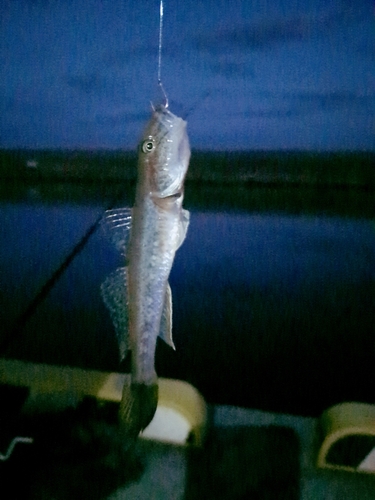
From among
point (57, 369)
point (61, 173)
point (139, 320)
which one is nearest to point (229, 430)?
point (57, 369)

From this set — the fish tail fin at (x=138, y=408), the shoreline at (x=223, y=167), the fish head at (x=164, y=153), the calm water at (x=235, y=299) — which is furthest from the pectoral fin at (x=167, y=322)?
the shoreline at (x=223, y=167)

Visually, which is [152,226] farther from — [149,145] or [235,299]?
[235,299]

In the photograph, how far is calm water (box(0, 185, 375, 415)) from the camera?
103 inches

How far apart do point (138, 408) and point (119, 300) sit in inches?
9.6

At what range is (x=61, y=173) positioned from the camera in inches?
349

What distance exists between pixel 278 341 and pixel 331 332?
46cm

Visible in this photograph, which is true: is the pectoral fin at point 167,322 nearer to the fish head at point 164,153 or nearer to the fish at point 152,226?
the fish at point 152,226

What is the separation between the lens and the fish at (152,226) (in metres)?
0.75

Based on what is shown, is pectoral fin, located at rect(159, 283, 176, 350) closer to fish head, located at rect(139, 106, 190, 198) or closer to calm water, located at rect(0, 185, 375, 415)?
fish head, located at rect(139, 106, 190, 198)

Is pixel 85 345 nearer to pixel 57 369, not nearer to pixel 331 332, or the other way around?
pixel 57 369

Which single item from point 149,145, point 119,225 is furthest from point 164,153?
point 119,225

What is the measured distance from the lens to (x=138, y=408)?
36.5 inches

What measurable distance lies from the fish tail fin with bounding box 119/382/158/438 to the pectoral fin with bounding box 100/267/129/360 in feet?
0.30

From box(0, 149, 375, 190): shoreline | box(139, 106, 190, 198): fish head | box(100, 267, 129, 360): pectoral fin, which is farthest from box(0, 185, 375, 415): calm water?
box(0, 149, 375, 190): shoreline
